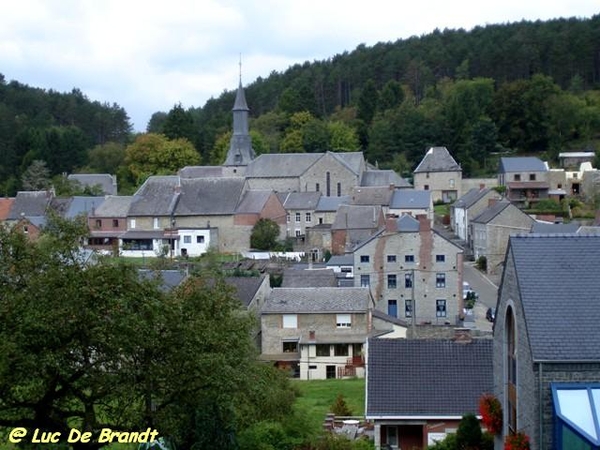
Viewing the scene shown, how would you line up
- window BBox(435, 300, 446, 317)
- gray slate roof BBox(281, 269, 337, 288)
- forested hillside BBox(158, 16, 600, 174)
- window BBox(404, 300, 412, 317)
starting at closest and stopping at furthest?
gray slate roof BBox(281, 269, 337, 288) → window BBox(435, 300, 446, 317) → window BBox(404, 300, 412, 317) → forested hillside BBox(158, 16, 600, 174)

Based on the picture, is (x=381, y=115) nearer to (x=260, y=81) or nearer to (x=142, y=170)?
(x=142, y=170)

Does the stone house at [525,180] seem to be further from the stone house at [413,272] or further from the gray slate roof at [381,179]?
the stone house at [413,272]

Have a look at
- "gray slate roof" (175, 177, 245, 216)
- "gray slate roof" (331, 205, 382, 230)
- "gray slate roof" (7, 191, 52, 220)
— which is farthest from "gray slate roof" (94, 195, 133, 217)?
"gray slate roof" (331, 205, 382, 230)

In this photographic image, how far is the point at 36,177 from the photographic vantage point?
2859 inches

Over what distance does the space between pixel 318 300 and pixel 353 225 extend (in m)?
16.0

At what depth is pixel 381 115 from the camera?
80625 millimetres

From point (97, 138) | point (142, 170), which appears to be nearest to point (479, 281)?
point (142, 170)

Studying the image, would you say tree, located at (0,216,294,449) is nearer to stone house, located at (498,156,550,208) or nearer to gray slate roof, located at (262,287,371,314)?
gray slate roof, located at (262,287,371,314)

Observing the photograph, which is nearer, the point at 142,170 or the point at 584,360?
the point at 584,360

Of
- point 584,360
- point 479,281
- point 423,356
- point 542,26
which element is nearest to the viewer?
point 584,360

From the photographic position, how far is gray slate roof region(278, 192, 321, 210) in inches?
2242

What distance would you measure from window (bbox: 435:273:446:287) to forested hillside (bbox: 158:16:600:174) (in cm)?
3208

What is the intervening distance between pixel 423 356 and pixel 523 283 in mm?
7786

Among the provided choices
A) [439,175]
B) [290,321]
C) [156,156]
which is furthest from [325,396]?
[156,156]
